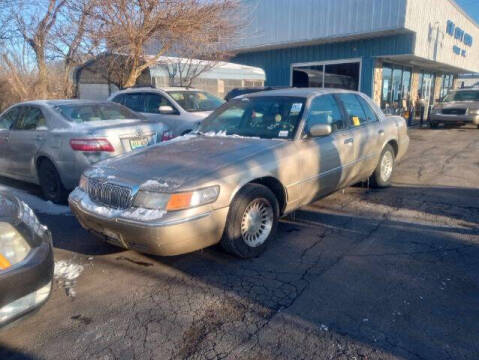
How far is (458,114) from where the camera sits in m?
15.1

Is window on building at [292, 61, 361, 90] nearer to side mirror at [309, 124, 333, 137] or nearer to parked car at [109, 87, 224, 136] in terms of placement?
parked car at [109, 87, 224, 136]

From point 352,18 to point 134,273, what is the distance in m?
15.0

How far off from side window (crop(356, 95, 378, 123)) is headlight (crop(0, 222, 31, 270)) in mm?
4732

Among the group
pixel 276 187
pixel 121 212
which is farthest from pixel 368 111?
pixel 121 212

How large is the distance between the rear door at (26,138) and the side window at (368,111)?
4697 millimetres

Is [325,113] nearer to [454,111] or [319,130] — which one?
[319,130]

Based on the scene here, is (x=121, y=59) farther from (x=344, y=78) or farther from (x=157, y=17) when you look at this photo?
(x=344, y=78)

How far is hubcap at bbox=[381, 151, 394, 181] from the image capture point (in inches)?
238

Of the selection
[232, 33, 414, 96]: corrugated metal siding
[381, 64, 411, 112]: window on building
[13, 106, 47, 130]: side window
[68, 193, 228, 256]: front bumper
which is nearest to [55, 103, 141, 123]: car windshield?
[13, 106, 47, 130]: side window

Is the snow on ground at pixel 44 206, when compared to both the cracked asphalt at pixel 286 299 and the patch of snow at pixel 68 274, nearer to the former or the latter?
the cracked asphalt at pixel 286 299

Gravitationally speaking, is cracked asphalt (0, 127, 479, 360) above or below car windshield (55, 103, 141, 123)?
below

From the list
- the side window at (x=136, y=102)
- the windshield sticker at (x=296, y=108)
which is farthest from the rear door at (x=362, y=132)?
the side window at (x=136, y=102)

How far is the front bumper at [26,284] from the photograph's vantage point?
2.22 m

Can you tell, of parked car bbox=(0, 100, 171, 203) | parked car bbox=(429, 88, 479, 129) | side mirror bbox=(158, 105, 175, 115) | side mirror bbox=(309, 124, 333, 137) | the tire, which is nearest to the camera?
side mirror bbox=(309, 124, 333, 137)
